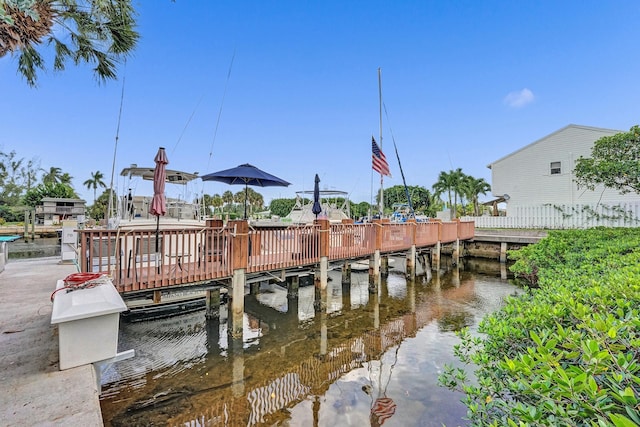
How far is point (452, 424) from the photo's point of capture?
374 centimetres

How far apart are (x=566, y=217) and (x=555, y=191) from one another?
2.59 meters

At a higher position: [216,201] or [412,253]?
[216,201]

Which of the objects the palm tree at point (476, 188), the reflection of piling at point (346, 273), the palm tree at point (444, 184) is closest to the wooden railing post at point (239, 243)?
the reflection of piling at point (346, 273)

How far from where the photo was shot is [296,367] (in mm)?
5402

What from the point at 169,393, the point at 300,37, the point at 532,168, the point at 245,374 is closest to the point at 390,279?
the point at 245,374

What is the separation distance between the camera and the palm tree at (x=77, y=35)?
201 inches

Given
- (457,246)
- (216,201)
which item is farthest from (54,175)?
(457,246)

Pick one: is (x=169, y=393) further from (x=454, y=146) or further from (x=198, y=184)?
(x=454, y=146)

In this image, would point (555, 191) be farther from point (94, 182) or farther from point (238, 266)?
point (94, 182)

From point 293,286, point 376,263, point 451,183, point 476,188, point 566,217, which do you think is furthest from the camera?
point 451,183

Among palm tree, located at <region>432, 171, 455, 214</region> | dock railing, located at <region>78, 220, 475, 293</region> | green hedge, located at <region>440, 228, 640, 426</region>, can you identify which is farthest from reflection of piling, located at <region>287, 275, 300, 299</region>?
palm tree, located at <region>432, 171, 455, 214</region>

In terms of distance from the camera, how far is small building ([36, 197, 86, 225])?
38.0m

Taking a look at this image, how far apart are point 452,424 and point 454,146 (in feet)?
86.4

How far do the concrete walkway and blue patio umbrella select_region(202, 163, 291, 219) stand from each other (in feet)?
14.0
